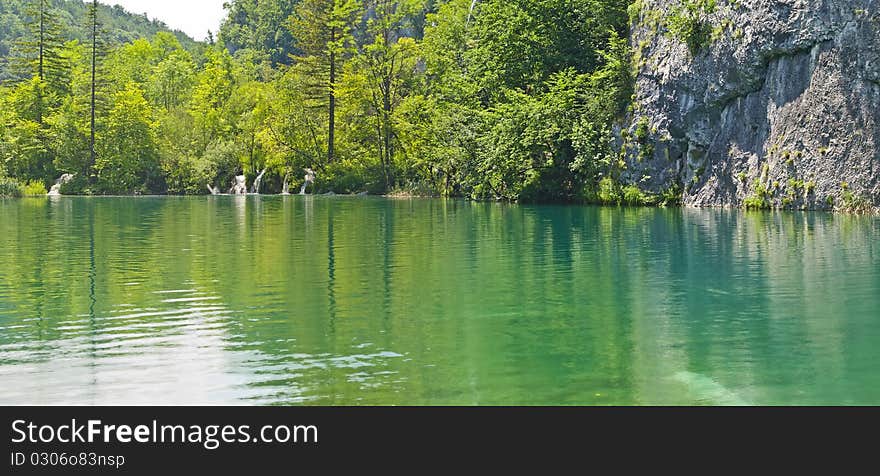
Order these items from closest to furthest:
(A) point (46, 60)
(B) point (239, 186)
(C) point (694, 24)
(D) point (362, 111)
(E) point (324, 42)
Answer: (C) point (694, 24) < (D) point (362, 111) < (E) point (324, 42) < (B) point (239, 186) < (A) point (46, 60)

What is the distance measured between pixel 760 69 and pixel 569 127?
11035 millimetres

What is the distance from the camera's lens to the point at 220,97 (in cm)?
9000

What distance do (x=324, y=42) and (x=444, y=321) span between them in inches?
2633

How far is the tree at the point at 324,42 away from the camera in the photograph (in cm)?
7612

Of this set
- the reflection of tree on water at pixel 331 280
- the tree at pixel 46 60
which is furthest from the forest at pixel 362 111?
the reflection of tree on water at pixel 331 280

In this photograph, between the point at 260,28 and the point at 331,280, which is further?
the point at 260,28

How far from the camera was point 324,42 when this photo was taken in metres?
76.9

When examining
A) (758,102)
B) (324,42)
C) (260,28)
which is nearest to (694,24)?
(758,102)

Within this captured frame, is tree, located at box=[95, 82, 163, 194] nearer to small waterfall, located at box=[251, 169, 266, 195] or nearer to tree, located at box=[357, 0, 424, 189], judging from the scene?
small waterfall, located at box=[251, 169, 266, 195]

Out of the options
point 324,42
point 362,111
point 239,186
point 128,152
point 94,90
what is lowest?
point 239,186

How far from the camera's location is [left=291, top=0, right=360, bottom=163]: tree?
2997 inches

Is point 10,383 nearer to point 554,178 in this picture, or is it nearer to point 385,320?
point 385,320

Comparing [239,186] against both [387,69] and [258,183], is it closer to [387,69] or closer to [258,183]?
[258,183]
